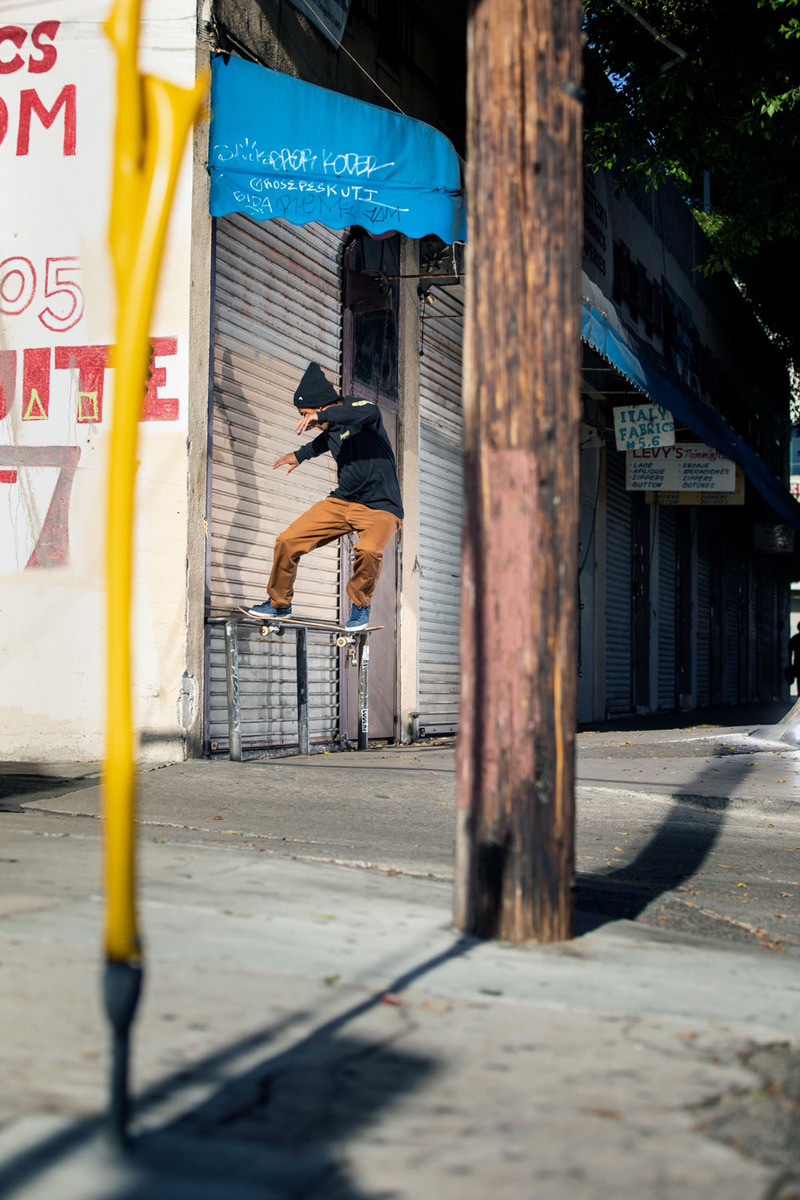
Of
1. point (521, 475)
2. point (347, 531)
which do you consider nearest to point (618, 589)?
point (347, 531)

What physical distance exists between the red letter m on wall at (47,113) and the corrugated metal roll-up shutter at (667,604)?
1448 cm

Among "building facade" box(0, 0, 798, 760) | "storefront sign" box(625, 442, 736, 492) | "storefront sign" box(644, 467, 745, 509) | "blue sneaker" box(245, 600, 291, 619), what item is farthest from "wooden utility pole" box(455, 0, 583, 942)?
"storefront sign" box(644, 467, 745, 509)

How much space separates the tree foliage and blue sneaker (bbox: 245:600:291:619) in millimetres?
6019

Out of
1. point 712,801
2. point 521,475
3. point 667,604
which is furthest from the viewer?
point 667,604

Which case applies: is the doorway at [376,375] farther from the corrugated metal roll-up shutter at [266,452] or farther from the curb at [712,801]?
the curb at [712,801]

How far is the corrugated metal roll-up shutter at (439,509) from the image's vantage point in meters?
11.9

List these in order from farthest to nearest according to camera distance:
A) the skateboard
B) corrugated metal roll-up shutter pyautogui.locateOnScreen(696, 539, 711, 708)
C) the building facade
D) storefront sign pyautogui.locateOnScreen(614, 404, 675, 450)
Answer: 1. corrugated metal roll-up shutter pyautogui.locateOnScreen(696, 539, 711, 708)
2. storefront sign pyautogui.locateOnScreen(614, 404, 675, 450)
3. the skateboard
4. the building facade

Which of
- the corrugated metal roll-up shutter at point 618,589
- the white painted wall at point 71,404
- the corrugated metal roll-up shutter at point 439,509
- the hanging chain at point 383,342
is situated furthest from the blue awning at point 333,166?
the corrugated metal roll-up shutter at point 618,589

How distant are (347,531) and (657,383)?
18.0 feet

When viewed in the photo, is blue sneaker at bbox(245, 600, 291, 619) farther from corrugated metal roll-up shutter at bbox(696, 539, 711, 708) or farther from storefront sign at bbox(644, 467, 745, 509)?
corrugated metal roll-up shutter at bbox(696, 539, 711, 708)

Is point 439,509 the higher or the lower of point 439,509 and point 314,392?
the lower

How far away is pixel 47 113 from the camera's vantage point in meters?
8.29

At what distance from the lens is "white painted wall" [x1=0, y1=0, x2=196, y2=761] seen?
7.84 meters

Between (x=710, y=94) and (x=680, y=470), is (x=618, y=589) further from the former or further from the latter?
(x=710, y=94)
